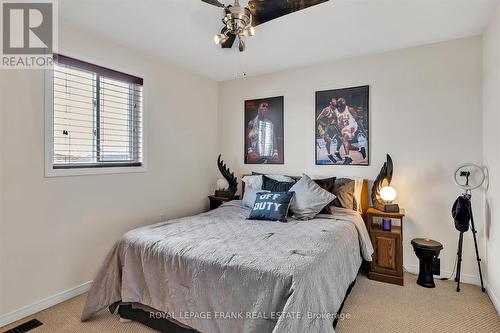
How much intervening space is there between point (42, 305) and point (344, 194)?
3.10 m

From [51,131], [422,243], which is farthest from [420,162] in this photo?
[51,131]

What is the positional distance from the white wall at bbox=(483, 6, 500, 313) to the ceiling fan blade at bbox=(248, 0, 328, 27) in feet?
5.69

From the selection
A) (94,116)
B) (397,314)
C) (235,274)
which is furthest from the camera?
(94,116)

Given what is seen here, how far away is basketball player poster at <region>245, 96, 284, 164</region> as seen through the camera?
3.86 m

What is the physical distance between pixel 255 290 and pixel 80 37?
109 inches

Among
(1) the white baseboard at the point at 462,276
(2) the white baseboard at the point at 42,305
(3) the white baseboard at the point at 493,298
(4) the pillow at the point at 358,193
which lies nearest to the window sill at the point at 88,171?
(2) the white baseboard at the point at 42,305

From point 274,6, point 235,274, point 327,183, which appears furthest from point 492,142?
point 235,274

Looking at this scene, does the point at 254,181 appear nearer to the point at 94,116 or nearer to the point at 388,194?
the point at 388,194

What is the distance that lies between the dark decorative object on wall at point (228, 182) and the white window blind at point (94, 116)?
4.07ft

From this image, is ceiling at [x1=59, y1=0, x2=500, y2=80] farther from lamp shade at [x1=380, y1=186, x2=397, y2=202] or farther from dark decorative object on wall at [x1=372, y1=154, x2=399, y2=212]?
lamp shade at [x1=380, y1=186, x2=397, y2=202]

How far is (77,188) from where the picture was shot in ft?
8.49

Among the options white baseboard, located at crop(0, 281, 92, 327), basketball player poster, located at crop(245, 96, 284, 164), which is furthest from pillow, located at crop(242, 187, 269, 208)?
white baseboard, located at crop(0, 281, 92, 327)

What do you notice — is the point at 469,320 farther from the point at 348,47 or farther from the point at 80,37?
the point at 80,37

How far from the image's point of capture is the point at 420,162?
3.00 m
